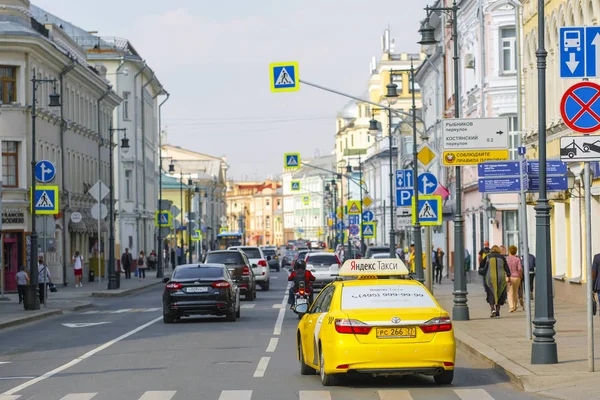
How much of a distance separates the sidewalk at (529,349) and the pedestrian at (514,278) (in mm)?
296

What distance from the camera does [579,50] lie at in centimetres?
1542

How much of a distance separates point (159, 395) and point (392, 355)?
2.68m

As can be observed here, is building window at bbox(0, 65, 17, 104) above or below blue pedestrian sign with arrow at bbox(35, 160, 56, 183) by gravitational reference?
above

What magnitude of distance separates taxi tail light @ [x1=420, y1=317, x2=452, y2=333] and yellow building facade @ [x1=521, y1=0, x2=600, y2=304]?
1512 centimetres

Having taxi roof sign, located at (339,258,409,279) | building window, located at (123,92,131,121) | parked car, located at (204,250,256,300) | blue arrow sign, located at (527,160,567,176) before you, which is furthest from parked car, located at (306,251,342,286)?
building window, located at (123,92,131,121)

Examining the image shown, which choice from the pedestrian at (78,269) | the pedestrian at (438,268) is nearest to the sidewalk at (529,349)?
the pedestrian at (438,268)

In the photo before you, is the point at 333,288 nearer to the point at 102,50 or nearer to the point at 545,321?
the point at 545,321

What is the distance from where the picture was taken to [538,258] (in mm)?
17047

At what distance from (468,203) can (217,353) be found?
40083mm

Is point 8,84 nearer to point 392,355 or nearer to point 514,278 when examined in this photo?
point 514,278

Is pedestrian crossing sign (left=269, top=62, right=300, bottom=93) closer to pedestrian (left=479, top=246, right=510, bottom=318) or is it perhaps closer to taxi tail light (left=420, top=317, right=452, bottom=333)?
pedestrian (left=479, top=246, right=510, bottom=318)

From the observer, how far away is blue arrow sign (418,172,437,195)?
112ft

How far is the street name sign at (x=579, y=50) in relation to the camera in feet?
50.5

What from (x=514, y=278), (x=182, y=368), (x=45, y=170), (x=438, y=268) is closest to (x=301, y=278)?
(x=514, y=278)
